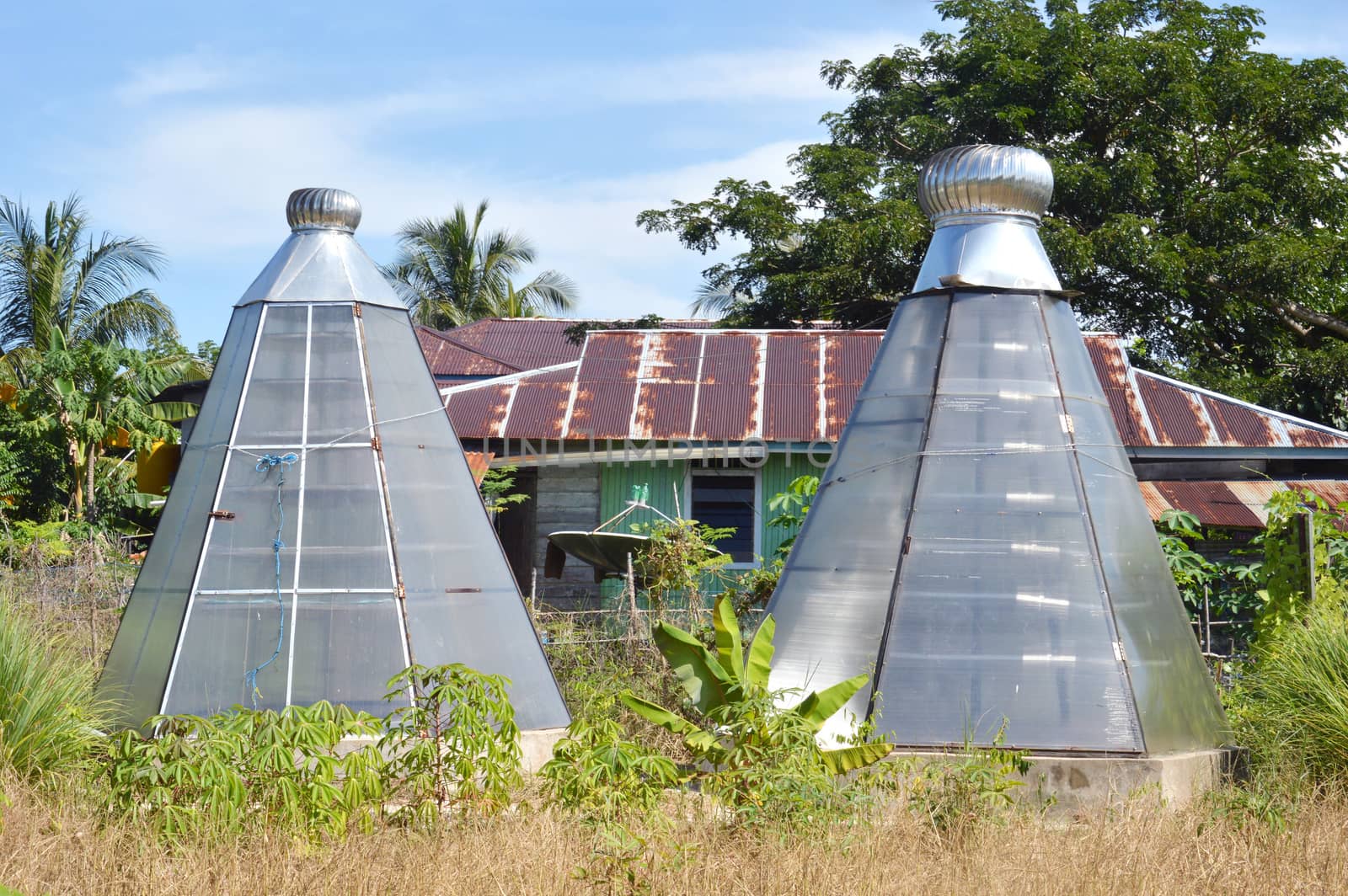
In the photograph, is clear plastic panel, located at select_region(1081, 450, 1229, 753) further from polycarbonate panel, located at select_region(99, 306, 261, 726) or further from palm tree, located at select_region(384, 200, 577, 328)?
palm tree, located at select_region(384, 200, 577, 328)

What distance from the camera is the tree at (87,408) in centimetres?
1695

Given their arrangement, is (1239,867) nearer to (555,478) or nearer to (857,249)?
A: (555,478)

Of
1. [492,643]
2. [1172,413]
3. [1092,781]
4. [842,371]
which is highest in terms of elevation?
[842,371]

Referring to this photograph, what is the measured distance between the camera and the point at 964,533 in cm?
628

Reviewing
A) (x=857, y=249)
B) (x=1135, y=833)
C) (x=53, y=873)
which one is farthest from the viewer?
(x=857, y=249)

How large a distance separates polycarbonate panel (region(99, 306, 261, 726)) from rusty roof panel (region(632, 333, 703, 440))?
666 cm

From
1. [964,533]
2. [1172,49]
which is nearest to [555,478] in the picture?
[964,533]

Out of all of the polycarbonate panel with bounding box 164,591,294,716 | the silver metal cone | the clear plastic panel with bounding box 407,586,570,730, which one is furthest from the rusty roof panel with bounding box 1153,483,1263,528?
the polycarbonate panel with bounding box 164,591,294,716

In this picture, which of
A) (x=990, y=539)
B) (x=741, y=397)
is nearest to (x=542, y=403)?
(x=741, y=397)

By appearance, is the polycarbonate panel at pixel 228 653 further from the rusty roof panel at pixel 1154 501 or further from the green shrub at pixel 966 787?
the rusty roof panel at pixel 1154 501

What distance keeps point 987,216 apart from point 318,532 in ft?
13.1

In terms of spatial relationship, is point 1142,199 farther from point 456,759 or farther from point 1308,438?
point 456,759

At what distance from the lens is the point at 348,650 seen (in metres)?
6.36

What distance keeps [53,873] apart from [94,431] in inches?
534
